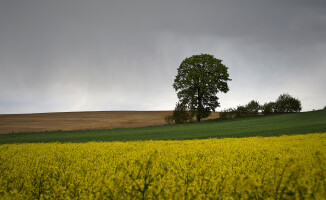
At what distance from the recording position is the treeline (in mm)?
48562

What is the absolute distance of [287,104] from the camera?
56.1 metres

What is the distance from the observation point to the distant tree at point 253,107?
5022 centimetres

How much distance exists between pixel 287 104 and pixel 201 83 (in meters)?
21.0

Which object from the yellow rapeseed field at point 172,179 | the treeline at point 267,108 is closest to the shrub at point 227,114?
the treeline at point 267,108

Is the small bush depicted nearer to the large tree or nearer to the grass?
the large tree

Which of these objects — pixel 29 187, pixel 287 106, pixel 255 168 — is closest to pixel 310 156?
pixel 255 168

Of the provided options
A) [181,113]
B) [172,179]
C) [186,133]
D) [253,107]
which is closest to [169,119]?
[181,113]

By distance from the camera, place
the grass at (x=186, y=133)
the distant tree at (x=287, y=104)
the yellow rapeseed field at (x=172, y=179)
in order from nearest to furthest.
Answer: the yellow rapeseed field at (x=172, y=179), the grass at (x=186, y=133), the distant tree at (x=287, y=104)

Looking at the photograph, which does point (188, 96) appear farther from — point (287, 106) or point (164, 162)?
point (164, 162)

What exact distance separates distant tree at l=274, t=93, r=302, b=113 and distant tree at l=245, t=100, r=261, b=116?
17.4 feet

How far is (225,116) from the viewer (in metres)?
48.1

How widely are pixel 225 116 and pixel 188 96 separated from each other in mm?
7499

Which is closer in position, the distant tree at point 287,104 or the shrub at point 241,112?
the shrub at point 241,112

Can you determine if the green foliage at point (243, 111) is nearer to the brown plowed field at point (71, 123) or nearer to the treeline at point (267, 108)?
the treeline at point (267, 108)
